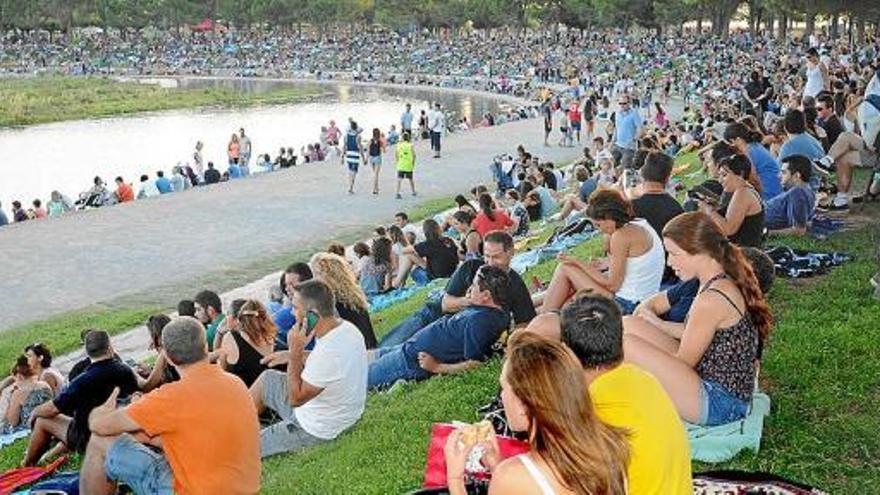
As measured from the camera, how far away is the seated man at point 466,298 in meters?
8.02

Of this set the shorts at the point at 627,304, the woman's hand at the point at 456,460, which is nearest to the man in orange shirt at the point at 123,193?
the shorts at the point at 627,304

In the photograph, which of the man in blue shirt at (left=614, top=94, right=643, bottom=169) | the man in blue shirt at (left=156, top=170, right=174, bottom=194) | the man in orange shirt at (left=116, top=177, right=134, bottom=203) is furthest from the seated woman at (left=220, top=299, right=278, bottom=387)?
the man in blue shirt at (left=156, top=170, right=174, bottom=194)

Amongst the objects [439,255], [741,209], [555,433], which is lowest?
[439,255]

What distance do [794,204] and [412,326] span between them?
421cm

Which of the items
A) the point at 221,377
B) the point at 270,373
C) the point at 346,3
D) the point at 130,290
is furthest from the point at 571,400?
the point at 346,3

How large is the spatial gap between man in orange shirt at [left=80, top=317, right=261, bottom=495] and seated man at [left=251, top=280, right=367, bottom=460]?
139 cm

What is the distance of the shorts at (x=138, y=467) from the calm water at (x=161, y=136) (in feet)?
82.8

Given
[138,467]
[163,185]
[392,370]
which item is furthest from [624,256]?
[163,185]

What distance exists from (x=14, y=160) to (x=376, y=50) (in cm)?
5153

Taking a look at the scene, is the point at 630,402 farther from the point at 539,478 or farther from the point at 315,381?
the point at 315,381

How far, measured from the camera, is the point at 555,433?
131 inches

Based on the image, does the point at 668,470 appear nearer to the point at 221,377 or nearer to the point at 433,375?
the point at 221,377

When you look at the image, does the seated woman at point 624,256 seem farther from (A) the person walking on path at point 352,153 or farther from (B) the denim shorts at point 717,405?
(A) the person walking on path at point 352,153

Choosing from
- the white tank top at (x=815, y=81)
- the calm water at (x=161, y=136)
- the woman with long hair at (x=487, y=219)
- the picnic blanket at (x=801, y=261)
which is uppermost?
the white tank top at (x=815, y=81)
